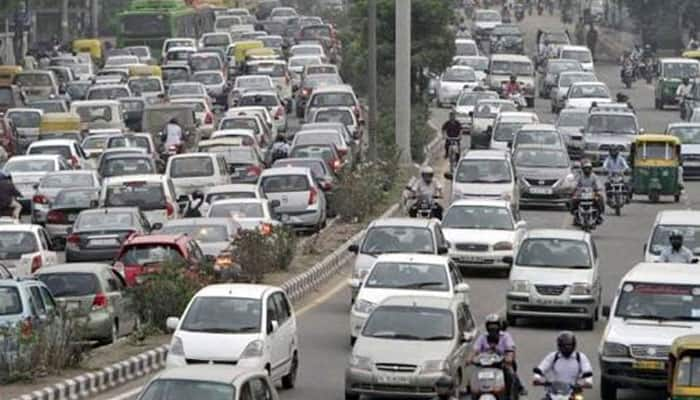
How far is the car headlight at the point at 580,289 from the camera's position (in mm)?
33031

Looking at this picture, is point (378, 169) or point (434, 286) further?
point (378, 169)

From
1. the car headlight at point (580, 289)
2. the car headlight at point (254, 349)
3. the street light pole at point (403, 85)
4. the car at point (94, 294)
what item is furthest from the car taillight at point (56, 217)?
the car headlight at point (254, 349)

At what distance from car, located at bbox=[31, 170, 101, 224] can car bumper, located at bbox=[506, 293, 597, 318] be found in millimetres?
14546

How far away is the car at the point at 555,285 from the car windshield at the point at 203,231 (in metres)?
5.96

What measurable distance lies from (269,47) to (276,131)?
29163 mm

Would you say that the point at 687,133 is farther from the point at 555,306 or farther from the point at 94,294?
the point at 94,294

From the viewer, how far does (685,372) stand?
22109 mm

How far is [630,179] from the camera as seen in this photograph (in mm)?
53281

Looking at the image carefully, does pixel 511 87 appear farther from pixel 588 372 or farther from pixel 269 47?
pixel 588 372

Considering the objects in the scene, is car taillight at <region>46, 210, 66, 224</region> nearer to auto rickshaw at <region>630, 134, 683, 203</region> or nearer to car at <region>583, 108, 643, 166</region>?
auto rickshaw at <region>630, 134, 683, 203</region>

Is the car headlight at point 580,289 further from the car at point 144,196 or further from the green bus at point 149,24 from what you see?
the green bus at point 149,24

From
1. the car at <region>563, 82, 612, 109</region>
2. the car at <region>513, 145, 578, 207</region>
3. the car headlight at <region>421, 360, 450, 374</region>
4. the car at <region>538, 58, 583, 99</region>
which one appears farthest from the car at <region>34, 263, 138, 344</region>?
the car at <region>538, 58, 583, 99</region>

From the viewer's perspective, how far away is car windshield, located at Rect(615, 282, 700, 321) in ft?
87.4

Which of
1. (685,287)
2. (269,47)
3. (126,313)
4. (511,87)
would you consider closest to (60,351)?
(126,313)
